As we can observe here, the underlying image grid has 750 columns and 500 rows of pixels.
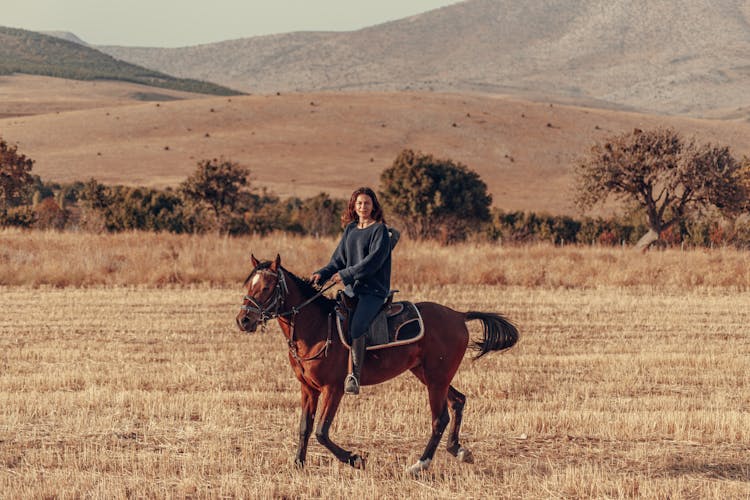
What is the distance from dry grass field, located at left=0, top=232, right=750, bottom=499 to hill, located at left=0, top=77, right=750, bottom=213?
169ft

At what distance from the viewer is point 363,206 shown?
9.38 meters

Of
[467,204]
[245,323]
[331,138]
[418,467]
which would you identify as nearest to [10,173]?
[467,204]

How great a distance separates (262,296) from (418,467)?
2.19 meters

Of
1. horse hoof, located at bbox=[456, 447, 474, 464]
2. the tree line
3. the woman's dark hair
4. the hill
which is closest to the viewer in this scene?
the woman's dark hair

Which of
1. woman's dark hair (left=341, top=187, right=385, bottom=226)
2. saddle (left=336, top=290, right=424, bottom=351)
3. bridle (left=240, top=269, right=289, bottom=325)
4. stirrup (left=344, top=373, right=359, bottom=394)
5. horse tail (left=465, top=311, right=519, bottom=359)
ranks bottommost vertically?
stirrup (left=344, top=373, right=359, bottom=394)

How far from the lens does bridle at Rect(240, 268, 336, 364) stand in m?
8.65

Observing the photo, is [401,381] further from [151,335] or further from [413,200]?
[413,200]

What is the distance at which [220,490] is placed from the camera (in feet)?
27.7

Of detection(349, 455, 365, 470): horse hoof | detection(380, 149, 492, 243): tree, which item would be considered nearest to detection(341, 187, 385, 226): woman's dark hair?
detection(349, 455, 365, 470): horse hoof

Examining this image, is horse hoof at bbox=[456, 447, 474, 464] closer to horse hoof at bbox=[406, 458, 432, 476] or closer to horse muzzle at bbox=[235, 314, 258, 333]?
horse hoof at bbox=[406, 458, 432, 476]

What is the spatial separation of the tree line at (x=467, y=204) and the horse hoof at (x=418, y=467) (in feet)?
92.7

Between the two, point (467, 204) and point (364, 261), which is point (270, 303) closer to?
point (364, 261)

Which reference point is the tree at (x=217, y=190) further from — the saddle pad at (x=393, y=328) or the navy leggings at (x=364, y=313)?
the navy leggings at (x=364, y=313)

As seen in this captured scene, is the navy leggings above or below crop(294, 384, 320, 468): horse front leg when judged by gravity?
above
